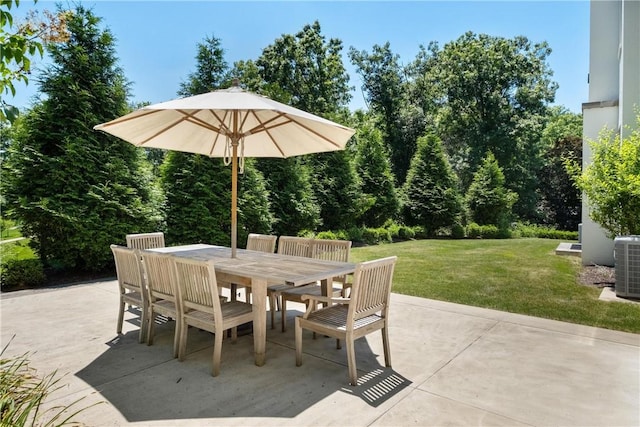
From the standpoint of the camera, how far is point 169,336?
429cm

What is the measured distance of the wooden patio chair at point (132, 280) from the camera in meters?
4.06

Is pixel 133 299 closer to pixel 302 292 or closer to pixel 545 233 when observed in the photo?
pixel 302 292

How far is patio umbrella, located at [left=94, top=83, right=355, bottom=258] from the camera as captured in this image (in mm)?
3812

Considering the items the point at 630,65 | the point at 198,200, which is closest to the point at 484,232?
the point at 630,65

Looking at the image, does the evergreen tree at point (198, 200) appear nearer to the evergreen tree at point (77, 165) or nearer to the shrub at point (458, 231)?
the evergreen tree at point (77, 165)

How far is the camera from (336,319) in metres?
3.45

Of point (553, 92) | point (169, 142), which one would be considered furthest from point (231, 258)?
point (553, 92)

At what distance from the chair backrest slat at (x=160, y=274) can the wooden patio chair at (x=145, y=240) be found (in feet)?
5.92

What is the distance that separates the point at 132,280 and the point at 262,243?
1901 mm

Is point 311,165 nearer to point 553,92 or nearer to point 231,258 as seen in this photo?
point 231,258

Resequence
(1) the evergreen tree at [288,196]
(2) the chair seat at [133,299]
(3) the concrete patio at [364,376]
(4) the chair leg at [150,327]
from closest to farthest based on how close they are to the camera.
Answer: (3) the concrete patio at [364,376] → (4) the chair leg at [150,327] → (2) the chair seat at [133,299] → (1) the evergreen tree at [288,196]

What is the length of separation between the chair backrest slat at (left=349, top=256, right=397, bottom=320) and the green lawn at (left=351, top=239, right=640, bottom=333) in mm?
2756

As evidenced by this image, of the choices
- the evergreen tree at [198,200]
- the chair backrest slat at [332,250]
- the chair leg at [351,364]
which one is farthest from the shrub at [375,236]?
the chair leg at [351,364]

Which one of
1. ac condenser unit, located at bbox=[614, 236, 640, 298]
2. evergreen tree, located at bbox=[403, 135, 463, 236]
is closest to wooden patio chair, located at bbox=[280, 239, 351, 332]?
ac condenser unit, located at bbox=[614, 236, 640, 298]
